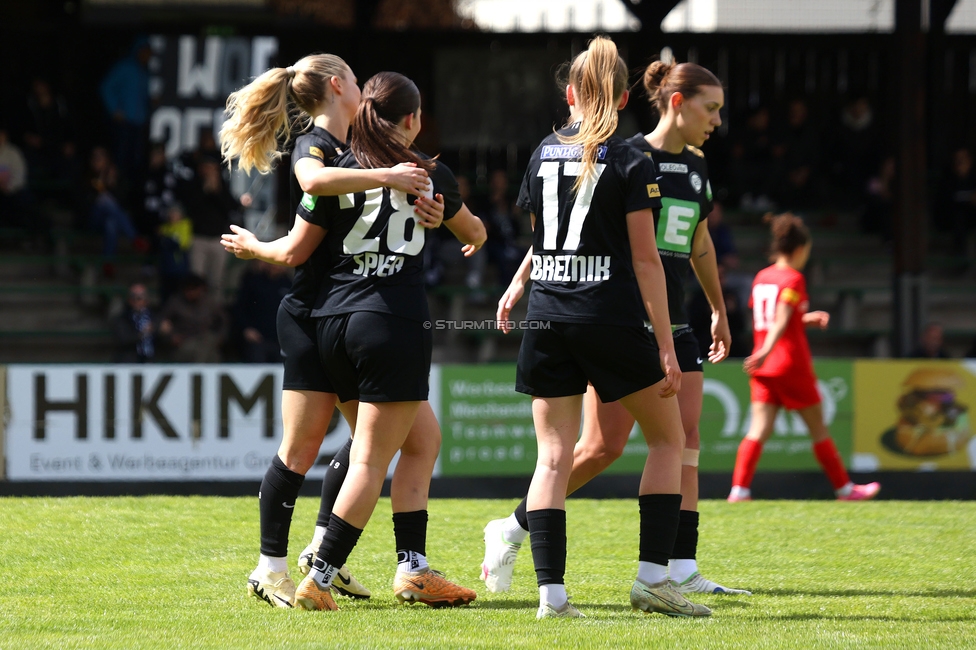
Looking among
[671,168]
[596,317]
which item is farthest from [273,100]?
[671,168]

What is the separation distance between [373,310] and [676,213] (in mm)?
1396

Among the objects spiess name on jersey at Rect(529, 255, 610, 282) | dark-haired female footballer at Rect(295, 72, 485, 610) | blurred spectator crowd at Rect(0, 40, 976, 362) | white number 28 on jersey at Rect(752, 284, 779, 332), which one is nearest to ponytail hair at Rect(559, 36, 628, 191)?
spiess name on jersey at Rect(529, 255, 610, 282)

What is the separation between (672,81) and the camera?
509 cm

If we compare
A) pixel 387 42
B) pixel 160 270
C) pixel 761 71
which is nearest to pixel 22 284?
pixel 160 270

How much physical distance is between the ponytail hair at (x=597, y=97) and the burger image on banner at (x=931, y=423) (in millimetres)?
7474

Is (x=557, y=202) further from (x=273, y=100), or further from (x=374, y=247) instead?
(x=273, y=100)

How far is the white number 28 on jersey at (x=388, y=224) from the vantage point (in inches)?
175

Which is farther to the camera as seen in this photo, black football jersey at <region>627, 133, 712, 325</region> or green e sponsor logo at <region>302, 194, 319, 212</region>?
black football jersey at <region>627, 133, 712, 325</region>

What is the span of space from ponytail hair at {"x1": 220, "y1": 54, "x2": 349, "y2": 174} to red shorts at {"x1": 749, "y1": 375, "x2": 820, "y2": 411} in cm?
493

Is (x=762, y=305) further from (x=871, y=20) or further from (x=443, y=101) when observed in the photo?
(x=871, y=20)

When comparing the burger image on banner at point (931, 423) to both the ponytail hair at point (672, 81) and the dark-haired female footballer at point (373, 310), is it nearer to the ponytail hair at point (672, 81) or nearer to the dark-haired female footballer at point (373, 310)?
the ponytail hair at point (672, 81)

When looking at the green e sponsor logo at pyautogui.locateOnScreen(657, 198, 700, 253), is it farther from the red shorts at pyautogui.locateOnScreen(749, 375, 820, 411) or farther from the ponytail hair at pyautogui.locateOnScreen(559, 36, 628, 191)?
the red shorts at pyautogui.locateOnScreen(749, 375, 820, 411)

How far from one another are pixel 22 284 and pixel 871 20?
48.3 ft

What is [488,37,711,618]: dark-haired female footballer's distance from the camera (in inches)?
170
